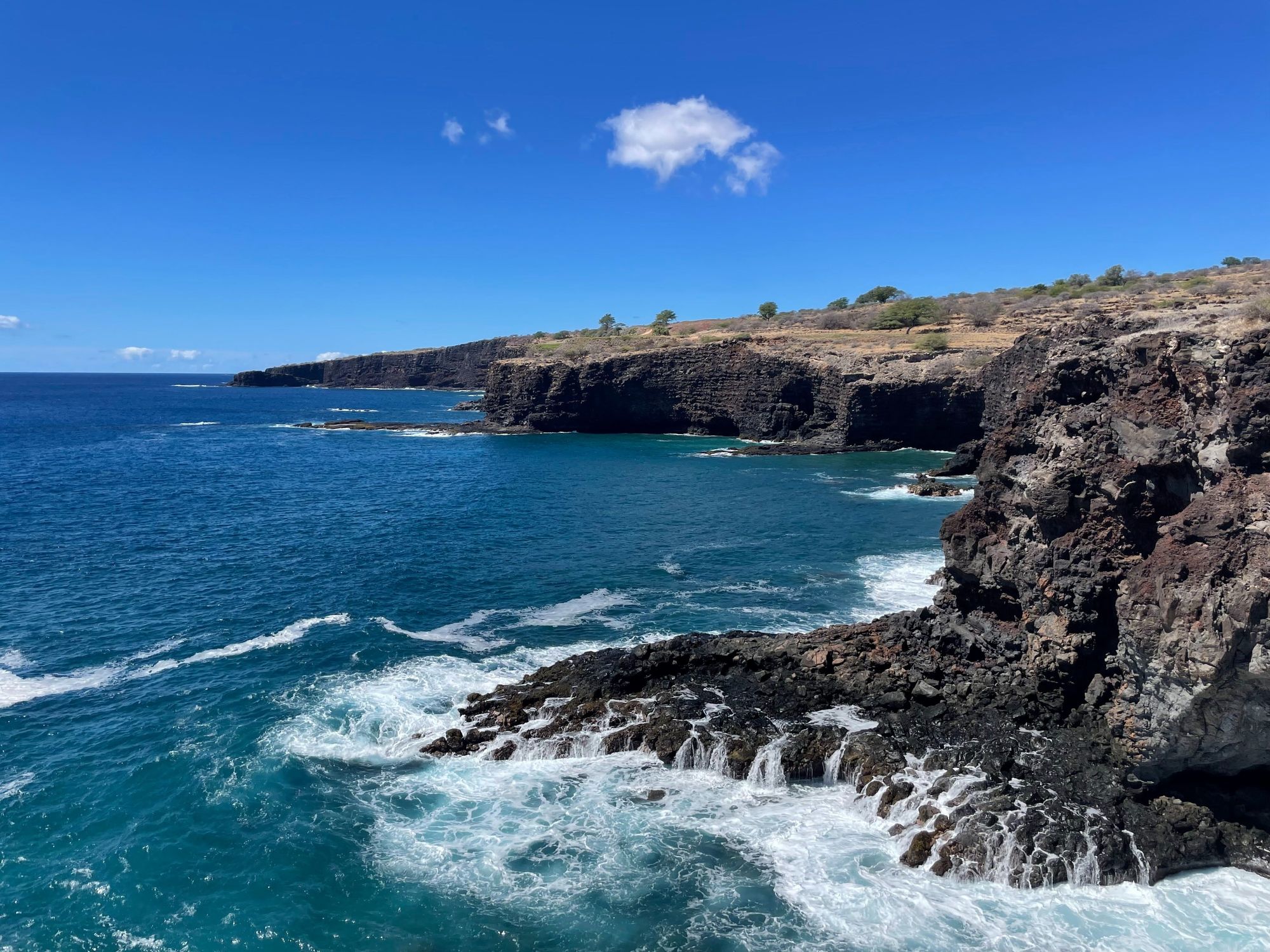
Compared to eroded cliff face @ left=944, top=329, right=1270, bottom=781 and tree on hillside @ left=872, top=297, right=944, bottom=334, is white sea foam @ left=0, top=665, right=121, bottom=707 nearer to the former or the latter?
eroded cliff face @ left=944, top=329, right=1270, bottom=781

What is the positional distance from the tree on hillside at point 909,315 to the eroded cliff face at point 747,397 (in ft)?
82.0

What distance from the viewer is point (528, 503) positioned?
5988 cm

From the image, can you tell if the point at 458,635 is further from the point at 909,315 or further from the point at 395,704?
the point at 909,315

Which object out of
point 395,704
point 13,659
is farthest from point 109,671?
point 395,704

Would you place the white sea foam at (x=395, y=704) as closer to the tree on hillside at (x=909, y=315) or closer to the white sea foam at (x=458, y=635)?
the white sea foam at (x=458, y=635)

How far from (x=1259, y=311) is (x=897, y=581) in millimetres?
21027

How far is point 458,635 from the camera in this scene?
108 feet

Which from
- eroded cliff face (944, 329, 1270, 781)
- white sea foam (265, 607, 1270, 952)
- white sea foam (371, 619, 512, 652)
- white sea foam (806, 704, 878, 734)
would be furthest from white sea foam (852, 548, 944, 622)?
white sea foam (371, 619, 512, 652)

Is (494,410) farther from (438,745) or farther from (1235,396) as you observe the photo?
(1235,396)

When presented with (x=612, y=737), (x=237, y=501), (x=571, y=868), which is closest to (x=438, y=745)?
(x=612, y=737)

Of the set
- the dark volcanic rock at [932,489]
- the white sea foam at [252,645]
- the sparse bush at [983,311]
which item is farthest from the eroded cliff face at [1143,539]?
the sparse bush at [983,311]

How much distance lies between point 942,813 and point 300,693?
21.7m

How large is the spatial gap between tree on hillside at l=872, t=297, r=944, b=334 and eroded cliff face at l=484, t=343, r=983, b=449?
24983 mm

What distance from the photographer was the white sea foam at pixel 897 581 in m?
34.6
